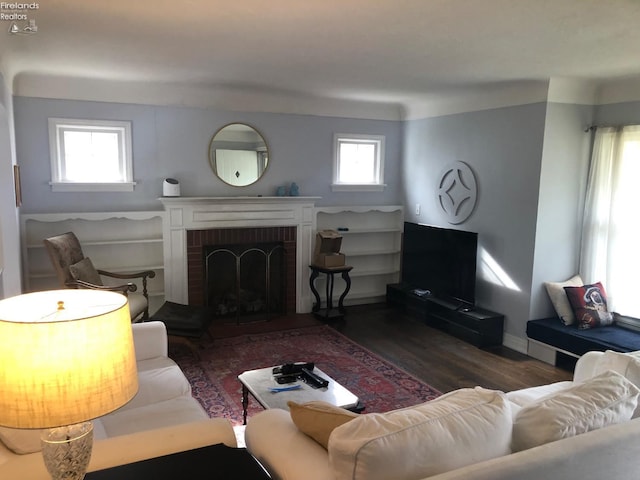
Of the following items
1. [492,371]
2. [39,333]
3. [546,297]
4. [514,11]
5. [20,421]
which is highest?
[514,11]

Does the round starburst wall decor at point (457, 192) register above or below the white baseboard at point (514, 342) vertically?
above

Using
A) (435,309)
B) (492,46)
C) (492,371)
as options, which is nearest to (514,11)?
(492,46)

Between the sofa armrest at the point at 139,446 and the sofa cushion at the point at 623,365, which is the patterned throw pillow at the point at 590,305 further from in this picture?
the sofa armrest at the point at 139,446

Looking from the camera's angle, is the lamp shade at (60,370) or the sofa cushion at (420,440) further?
the sofa cushion at (420,440)

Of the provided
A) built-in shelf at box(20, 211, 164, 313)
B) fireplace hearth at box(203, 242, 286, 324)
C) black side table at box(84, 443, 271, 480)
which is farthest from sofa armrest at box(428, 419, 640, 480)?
built-in shelf at box(20, 211, 164, 313)

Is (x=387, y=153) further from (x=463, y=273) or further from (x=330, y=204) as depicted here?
A: (x=463, y=273)

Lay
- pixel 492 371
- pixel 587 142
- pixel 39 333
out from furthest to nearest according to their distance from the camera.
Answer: pixel 587 142 < pixel 492 371 < pixel 39 333

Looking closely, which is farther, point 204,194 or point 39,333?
point 204,194

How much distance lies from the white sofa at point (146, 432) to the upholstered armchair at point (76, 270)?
139 cm

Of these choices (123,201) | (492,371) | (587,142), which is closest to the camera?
(492,371)

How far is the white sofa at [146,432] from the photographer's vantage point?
172cm

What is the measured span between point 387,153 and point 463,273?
6.56ft

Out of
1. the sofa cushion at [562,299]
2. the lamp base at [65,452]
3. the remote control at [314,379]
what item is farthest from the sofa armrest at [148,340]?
the sofa cushion at [562,299]

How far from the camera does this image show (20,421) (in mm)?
1157
